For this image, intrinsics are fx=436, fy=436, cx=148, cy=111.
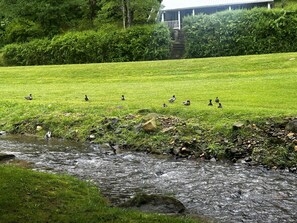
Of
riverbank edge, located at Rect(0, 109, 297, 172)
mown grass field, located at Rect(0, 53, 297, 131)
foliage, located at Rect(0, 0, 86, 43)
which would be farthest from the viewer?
foliage, located at Rect(0, 0, 86, 43)

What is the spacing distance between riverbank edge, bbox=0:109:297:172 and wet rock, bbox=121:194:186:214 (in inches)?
191

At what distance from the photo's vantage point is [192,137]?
15672 mm

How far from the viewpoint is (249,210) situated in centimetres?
977

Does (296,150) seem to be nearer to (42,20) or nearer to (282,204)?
(282,204)

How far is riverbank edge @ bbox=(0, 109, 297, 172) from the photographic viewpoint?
1409cm

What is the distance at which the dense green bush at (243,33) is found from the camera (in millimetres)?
39875

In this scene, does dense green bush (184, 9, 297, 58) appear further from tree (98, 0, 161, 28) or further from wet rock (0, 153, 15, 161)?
wet rock (0, 153, 15, 161)

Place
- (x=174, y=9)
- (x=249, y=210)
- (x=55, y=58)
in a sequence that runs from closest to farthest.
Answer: (x=249, y=210) < (x=55, y=58) < (x=174, y=9)

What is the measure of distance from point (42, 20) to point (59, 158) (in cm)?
4394

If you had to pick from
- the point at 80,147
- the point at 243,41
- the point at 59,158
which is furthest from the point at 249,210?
the point at 243,41

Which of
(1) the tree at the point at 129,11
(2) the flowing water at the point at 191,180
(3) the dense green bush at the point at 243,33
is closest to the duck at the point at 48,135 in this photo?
(2) the flowing water at the point at 191,180

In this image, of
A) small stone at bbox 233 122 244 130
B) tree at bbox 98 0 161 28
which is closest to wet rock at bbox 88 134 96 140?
small stone at bbox 233 122 244 130

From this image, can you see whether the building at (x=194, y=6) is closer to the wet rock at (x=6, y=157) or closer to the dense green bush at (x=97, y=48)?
the dense green bush at (x=97, y=48)

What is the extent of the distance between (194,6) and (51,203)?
46329mm
